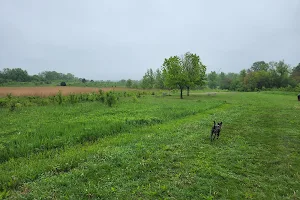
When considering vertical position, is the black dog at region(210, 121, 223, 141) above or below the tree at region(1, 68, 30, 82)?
below

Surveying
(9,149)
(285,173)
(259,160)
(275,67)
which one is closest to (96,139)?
(9,149)

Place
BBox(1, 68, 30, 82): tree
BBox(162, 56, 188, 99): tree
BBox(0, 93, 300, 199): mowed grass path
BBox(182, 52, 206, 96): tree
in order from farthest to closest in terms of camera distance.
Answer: BBox(1, 68, 30, 82): tree → BBox(182, 52, 206, 96): tree → BBox(162, 56, 188, 99): tree → BBox(0, 93, 300, 199): mowed grass path

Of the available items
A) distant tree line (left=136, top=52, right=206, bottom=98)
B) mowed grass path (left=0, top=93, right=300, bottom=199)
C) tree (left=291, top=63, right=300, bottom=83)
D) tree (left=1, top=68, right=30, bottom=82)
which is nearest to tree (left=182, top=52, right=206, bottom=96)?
distant tree line (left=136, top=52, right=206, bottom=98)

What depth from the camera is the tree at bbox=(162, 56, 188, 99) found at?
3278 centimetres

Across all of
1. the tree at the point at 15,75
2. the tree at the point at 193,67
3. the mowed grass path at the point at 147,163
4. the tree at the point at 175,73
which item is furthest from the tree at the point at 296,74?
the tree at the point at 15,75

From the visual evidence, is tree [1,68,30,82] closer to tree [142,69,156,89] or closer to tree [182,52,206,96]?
tree [142,69,156,89]

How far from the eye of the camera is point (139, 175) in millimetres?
5258

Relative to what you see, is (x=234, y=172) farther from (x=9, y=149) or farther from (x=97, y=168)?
(x=9, y=149)

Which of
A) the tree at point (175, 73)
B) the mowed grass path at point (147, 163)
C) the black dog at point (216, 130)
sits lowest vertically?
the mowed grass path at point (147, 163)

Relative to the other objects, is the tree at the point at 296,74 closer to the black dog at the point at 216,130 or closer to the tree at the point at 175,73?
the tree at the point at 175,73

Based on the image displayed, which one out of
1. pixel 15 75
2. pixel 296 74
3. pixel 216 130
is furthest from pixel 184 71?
pixel 15 75

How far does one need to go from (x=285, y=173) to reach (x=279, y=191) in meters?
1.25

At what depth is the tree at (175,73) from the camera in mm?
32784

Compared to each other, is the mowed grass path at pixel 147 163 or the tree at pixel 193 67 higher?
the tree at pixel 193 67
